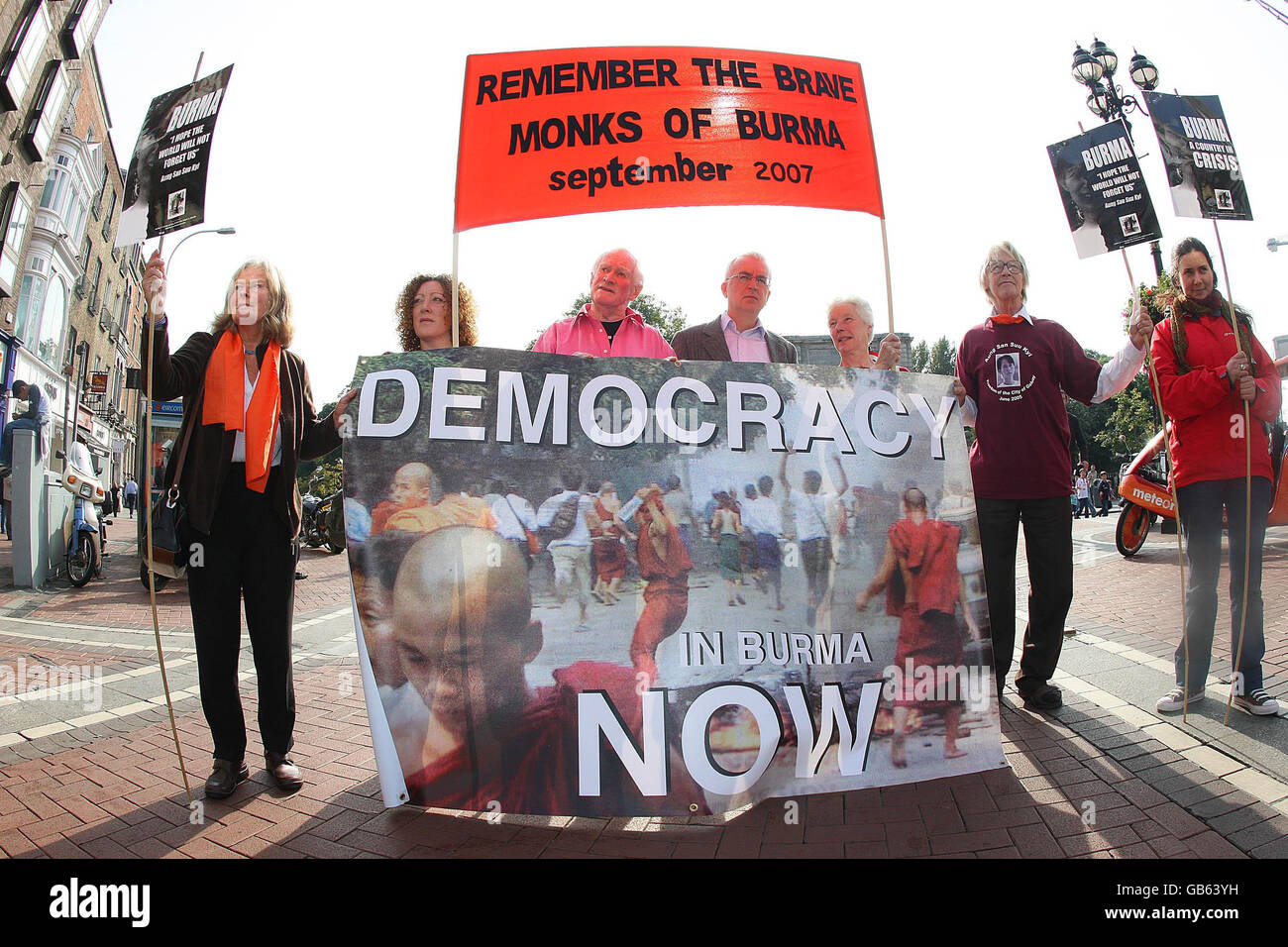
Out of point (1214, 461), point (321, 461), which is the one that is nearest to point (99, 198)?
point (321, 461)

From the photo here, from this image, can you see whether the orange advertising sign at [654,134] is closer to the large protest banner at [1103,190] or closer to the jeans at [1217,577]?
the large protest banner at [1103,190]

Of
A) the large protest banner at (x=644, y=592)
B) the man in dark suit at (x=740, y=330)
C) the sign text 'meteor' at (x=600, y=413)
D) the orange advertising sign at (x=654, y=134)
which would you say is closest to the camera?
the large protest banner at (x=644, y=592)

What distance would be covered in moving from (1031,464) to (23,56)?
27.4 m

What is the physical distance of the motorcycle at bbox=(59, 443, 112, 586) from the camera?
8.23m

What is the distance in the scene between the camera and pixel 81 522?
846cm

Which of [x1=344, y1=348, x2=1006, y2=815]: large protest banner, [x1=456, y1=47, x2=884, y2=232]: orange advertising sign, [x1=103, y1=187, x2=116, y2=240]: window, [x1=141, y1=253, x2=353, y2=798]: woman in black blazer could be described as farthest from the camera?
[x1=103, y1=187, x2=116, y2=240]: window

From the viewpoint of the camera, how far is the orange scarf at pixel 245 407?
114 inches

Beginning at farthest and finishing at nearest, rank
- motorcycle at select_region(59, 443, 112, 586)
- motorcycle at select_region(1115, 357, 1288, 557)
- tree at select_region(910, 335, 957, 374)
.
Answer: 1. tree at select_region(910, 335, 957, 374)
2. motorcycle at select_region(59, 443, 112, 586)
3. motorcycle at select_region(1115, 357, 1288, 557)

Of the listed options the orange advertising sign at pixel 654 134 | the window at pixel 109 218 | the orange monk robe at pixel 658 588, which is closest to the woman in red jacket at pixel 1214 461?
the orange advertising sign at pixel 654 134

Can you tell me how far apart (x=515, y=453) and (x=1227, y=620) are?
15.7ft

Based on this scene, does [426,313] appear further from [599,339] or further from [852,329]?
[852,329]

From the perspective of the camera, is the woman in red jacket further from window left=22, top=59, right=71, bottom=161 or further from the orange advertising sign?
window left=22, top=59, right=71, bottom=161

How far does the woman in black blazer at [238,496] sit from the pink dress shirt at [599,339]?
1.07m

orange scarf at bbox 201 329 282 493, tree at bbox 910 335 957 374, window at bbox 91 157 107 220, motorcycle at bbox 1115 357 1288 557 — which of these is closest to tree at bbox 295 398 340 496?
orange scarf at bbox 201 329 282 493
